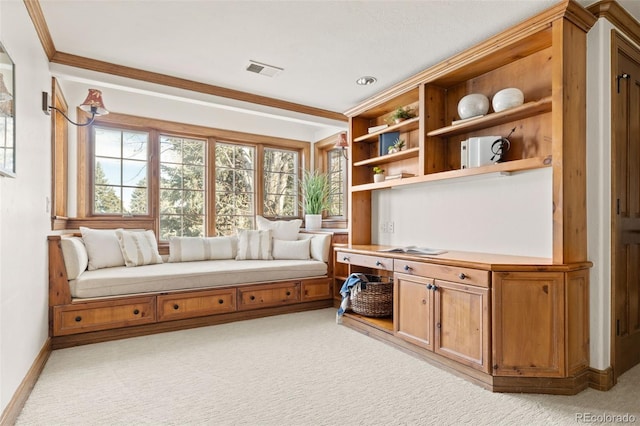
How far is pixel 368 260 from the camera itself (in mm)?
3410

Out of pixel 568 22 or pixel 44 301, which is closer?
pixel 568 22

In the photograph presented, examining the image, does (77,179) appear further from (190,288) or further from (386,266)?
(386,266)

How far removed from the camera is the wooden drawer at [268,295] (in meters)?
3.86

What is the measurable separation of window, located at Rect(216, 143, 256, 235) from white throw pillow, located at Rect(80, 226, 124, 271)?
1401 millimetres

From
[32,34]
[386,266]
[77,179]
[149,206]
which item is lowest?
[386,266]

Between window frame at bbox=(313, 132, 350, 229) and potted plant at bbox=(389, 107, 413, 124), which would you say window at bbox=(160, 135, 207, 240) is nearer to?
window frame at bbox=(313, 132, 350, 229)

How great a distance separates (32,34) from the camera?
7.88 ft

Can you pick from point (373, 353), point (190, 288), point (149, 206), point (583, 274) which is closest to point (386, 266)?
point (373, 353)

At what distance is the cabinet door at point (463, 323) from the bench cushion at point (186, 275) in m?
1.95

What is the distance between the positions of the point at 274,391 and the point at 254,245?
8.10 feet

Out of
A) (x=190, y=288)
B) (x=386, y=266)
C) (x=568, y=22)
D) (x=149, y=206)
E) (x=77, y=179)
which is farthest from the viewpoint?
(x=149, y=206)

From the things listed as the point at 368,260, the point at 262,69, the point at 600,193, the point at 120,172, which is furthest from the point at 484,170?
the point at 120,172

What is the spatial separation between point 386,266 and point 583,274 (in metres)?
1.37

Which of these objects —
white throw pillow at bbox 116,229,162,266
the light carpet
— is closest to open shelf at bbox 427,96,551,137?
the light carpet
